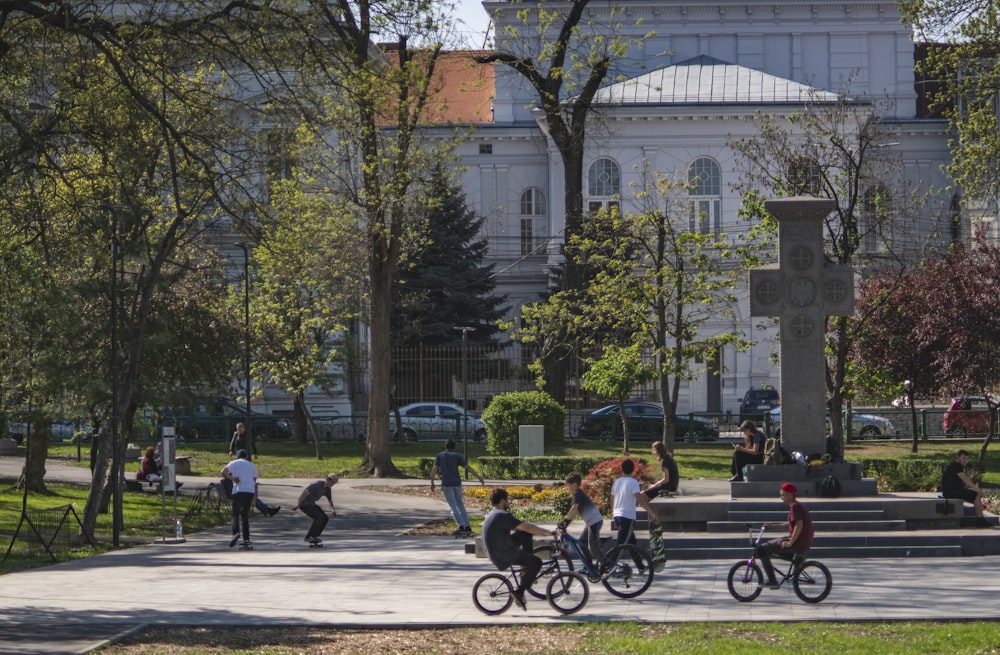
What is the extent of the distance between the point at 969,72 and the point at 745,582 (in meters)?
16.7

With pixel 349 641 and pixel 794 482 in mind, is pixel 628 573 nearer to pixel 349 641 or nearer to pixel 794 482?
pixel 349 641

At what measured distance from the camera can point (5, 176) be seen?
20.6 metres

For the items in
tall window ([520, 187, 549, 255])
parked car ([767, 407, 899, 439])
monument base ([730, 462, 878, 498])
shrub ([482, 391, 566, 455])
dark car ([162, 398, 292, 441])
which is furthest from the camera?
tall window ([520, 187, 549, 255])

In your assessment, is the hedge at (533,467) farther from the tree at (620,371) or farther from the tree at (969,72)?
the tree at (969,72)

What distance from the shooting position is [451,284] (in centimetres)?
6062

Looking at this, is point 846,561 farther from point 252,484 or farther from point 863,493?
point 252,484

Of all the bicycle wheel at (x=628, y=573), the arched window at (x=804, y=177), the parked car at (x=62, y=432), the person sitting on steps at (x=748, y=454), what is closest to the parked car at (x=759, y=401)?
the arched window at (x=804, y=177)

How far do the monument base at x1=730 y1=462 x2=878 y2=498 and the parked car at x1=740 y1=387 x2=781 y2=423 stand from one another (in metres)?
32.3

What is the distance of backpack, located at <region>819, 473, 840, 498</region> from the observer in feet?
73.3

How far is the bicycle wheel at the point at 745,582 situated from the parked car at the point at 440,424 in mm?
31521

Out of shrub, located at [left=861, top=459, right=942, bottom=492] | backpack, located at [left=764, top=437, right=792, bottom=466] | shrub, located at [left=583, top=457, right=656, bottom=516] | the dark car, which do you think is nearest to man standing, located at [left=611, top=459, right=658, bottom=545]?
backpack, located at [left=764, top=437, right=792, bottom=466]

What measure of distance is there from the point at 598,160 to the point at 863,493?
43.6 m

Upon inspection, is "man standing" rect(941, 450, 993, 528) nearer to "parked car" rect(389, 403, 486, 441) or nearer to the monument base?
the monument base

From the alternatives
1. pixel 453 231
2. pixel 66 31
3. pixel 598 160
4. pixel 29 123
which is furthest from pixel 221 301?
pixel 598 160
